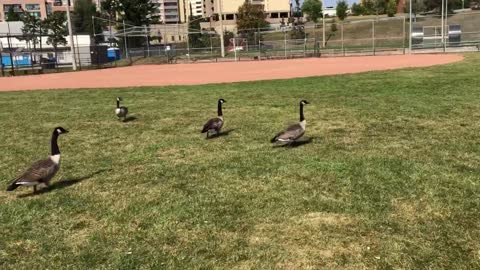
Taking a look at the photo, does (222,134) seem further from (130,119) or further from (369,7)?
(369,7)

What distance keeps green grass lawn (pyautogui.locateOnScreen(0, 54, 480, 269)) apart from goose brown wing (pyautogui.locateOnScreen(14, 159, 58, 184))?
288 mm

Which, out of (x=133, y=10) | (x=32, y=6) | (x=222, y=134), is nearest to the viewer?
(x=222, y=134)

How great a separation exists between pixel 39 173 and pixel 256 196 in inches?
121

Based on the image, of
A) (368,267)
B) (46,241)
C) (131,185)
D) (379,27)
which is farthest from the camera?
(379,27)

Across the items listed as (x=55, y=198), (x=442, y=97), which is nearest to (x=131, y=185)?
(x=55, y=198)

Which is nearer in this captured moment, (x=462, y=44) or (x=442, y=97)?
(x=442, y=97)

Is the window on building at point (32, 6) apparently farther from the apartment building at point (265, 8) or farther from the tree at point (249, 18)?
the tree at point (249, 18)

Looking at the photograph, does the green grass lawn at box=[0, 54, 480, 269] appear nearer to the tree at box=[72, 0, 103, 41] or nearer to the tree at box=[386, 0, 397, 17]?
the tree at box=[386, 0, 397, 17]

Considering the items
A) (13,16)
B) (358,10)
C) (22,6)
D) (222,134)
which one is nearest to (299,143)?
(222,134)

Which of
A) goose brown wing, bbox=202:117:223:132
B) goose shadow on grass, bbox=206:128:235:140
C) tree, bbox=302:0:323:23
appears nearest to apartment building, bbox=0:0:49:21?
tree, bbox=302:0:323:23

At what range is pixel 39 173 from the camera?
21.9ft

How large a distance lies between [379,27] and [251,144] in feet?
281

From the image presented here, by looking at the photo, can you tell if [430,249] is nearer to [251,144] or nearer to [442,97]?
[251,144]

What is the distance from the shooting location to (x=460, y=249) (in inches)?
178
